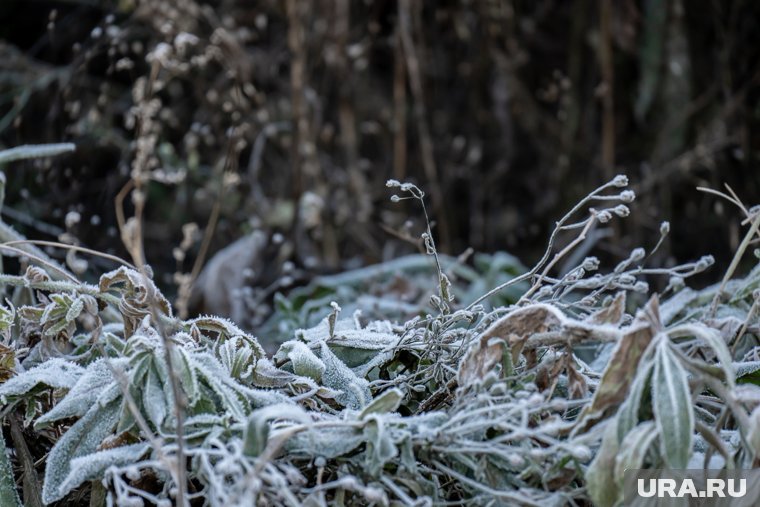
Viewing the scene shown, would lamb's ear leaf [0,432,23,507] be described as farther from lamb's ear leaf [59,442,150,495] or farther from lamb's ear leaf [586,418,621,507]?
lamb's ear leaf [586,418,621,507]

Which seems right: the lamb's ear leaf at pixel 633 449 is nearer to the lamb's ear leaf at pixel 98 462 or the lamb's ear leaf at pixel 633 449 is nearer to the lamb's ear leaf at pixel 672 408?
the lamb's ear leaf at pixel 672 408

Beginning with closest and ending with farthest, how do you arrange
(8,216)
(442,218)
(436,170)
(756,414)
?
(756,414) → (8,216) → (442,218) → (436,170)

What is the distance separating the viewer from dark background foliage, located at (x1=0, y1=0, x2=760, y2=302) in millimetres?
1817

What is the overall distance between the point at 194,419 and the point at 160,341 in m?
0.07

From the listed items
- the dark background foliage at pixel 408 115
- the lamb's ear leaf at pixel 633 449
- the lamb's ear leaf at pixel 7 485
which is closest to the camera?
the lamb's ear leaf at pixel 633 449

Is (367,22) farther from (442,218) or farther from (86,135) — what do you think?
(86,135)

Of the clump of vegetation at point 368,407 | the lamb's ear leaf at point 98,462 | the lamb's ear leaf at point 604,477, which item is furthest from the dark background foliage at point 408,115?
the lamb's ear leaf at point 604,477

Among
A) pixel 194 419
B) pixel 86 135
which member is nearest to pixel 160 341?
pixel 194 419

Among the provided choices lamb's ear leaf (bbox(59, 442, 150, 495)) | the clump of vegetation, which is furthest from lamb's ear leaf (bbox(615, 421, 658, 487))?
lamb's ear leaf (bbox(59, 442, 150, 495))

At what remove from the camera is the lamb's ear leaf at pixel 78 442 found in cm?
57

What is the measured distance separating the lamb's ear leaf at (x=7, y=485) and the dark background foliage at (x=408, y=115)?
3.25 feet

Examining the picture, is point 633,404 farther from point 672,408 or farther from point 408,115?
point 408,115

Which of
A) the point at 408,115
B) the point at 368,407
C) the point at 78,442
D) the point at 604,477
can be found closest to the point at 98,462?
the point at 78,442

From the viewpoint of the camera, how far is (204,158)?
82.2 inches
